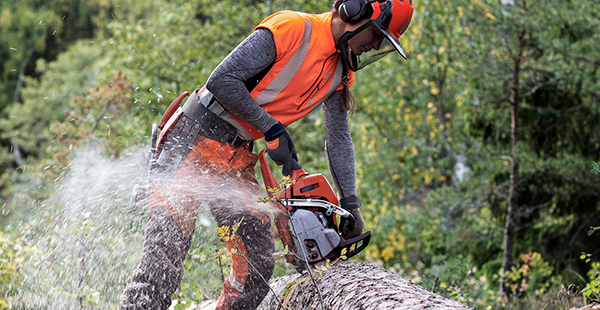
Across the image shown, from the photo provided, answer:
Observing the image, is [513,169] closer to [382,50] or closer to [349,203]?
[349,203]

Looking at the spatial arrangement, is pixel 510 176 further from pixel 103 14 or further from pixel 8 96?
pixel 103 14

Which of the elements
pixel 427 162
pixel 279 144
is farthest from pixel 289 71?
pixel 427 162

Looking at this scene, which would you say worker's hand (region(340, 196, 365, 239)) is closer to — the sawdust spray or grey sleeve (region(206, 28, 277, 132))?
the sawdust spray

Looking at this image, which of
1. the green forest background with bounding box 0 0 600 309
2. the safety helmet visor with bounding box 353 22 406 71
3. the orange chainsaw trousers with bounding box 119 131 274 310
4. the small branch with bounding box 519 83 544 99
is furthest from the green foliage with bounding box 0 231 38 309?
the small branch with bounding box 519 83 544 99

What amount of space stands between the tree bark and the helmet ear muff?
1213 millimetres

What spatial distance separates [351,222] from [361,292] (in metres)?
0.58

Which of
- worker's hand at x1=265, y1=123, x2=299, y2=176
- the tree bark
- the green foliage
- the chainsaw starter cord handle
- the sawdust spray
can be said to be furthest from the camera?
the green foliage

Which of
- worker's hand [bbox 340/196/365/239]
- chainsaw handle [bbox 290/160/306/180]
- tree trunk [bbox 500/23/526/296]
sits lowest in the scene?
tree trunk [bbox 500/23/526/296]

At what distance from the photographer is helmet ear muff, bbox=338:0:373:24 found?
2545 millimetres

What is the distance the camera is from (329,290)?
2469mm

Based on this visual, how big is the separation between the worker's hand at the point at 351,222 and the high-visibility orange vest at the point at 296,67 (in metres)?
0.57

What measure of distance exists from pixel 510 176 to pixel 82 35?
1255 inches

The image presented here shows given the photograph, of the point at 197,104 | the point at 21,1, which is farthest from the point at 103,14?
the point at 197,104

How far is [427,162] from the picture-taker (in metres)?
10.7
